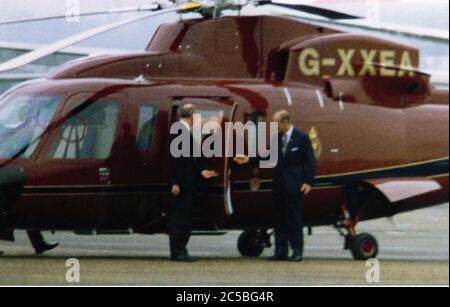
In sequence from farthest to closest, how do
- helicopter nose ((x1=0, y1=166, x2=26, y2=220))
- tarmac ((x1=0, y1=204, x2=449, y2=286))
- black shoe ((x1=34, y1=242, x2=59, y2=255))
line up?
black shoe ((x1=34, y1=242, x2=59, y2=255)) < helicopter nose ((x1=0, y1=166, x2=26, y2=220)) < tarmac ((x1=0, y1=204, x2=449, y2=286))

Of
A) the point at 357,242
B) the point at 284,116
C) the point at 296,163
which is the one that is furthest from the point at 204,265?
the point at 357,242

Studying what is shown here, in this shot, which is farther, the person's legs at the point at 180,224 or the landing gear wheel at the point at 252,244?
the landing gear wheel at the point at 252,244

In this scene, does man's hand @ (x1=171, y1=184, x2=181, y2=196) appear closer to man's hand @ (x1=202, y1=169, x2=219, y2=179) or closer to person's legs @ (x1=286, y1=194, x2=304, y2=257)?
man's hand @ (x1=202, y1=169, x2=219, y2=179)

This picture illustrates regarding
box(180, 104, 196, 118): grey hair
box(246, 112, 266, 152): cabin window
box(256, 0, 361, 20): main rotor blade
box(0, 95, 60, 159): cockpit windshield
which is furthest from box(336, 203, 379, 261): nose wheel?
box(0, 95, 60, 159): cockpit windshield

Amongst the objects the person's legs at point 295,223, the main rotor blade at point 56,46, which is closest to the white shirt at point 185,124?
the person's legs at point 295,223

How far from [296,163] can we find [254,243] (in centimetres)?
154

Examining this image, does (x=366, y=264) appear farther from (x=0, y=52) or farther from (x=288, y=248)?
(x=0, y=52)

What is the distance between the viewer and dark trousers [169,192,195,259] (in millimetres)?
13172

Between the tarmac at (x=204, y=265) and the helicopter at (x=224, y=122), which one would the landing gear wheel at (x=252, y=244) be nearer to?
the helicopter at (x=224, y=122)

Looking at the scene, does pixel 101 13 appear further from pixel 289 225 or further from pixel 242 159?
pixel 289 225

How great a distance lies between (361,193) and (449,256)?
132 centimetres

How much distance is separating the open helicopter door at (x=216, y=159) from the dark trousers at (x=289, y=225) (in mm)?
499

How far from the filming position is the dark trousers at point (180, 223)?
13.2 meters
